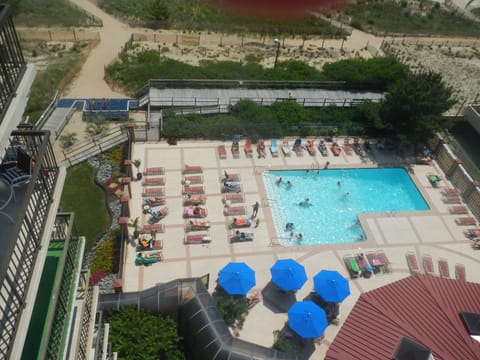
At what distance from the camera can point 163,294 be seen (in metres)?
17.6

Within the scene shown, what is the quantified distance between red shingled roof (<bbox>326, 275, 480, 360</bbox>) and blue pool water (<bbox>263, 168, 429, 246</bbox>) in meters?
7.44

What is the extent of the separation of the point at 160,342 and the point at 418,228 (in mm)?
18130

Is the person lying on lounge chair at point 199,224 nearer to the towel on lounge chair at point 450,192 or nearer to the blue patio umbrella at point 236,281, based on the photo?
the blue patio umbrella at point 236,281

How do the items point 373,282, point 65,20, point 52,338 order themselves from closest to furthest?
point 52,338 → point 373,282 → point 65,20

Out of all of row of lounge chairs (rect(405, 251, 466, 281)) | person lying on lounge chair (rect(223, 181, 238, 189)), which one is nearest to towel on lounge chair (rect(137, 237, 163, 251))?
person lying on lounge chair (rect(223, 181, 238, 189))

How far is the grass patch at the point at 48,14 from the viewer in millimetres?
45594

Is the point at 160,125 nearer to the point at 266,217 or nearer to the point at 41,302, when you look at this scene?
the point at 266,217

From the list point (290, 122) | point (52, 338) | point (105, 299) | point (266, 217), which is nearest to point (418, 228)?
point (266, 217)

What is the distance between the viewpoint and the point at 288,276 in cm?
1969

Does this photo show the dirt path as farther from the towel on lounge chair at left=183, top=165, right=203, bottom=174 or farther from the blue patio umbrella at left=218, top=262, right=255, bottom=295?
the blue patio umbrella at left=218, top=262, right=255, bottom=295

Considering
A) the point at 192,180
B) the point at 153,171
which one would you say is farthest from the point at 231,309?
the point at 153,171

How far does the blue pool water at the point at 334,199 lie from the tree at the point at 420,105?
11.3 ft

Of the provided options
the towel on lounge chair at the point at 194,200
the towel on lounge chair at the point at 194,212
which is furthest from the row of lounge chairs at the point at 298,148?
the towel on lounge chair at the point at 194,212

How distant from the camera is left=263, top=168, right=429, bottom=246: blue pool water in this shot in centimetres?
2470
